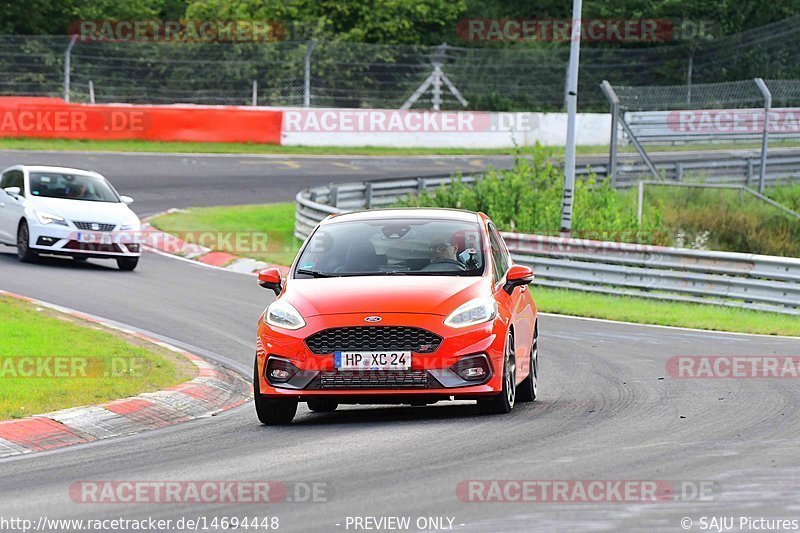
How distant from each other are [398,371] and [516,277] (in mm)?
1583

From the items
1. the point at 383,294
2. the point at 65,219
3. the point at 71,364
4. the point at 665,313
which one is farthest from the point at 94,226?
the point at 383,294

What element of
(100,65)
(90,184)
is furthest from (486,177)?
(100,65)

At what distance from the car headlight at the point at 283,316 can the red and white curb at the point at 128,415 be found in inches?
Answer: 45.8

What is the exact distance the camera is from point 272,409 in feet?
34.5

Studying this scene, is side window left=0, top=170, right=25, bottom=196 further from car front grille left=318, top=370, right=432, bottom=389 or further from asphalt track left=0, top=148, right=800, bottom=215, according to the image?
car front grille left=318, top=370, right=432, bottom=389

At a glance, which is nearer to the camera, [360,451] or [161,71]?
[360,451]

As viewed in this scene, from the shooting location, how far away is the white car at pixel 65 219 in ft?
74.0

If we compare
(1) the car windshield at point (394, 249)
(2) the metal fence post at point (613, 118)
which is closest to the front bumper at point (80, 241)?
(2) the metal fence post at point (613, 118)

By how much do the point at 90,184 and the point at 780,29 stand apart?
2909 centimetres

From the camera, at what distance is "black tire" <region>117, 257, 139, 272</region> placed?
915 inches

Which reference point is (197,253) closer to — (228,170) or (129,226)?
(129,226)

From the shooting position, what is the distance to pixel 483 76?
45.7 m

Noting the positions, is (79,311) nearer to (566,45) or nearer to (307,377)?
(307,377)

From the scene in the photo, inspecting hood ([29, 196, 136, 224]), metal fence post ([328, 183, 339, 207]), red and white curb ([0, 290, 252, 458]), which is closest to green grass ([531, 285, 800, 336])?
hood ([29, 196, 136, 224])
